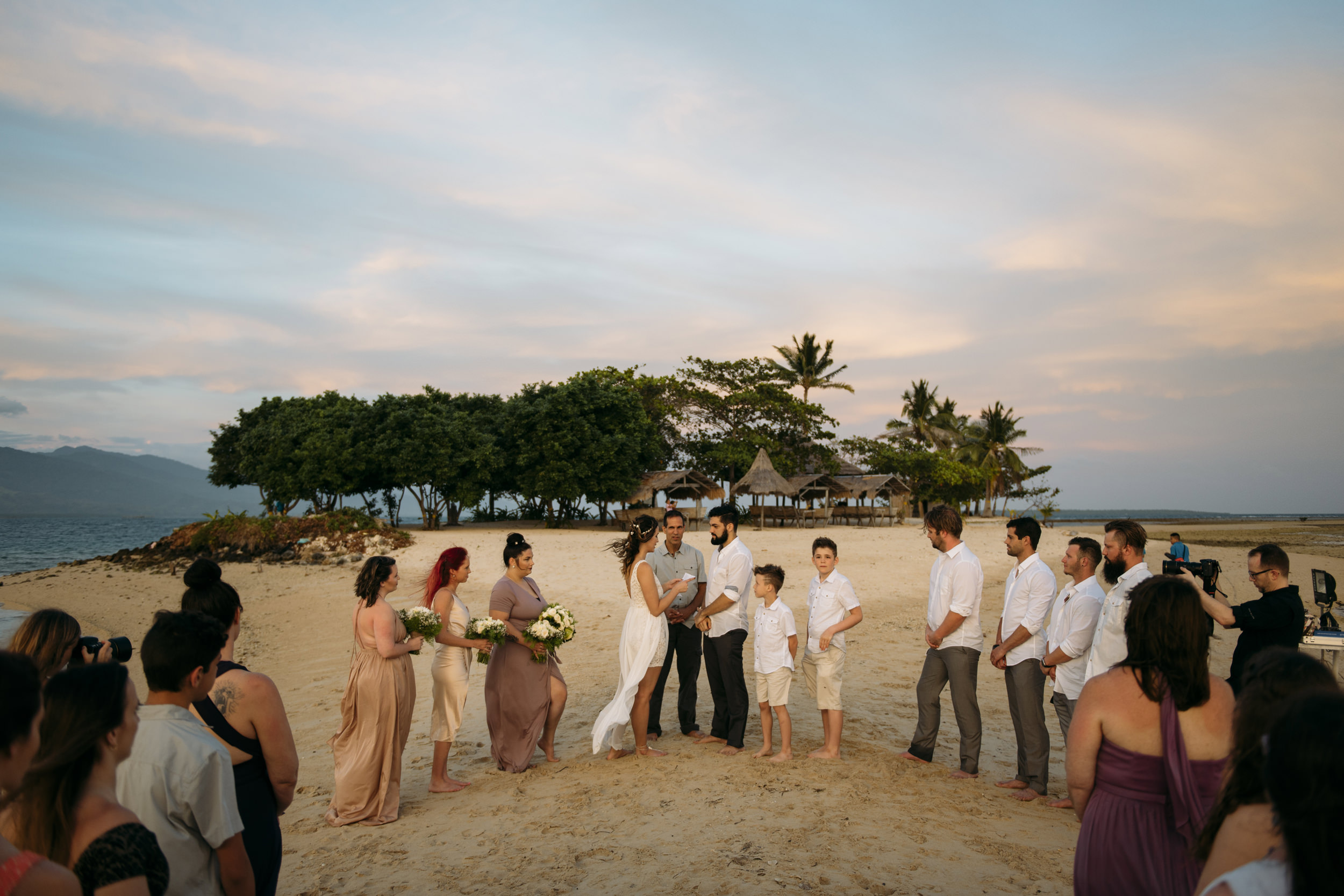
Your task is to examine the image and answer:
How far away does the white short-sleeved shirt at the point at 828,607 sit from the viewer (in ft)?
21.5

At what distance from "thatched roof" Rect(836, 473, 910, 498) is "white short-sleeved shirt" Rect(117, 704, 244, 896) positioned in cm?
4230

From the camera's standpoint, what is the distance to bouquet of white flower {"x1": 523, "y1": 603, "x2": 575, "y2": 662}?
644 cm

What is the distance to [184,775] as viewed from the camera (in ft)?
8.20

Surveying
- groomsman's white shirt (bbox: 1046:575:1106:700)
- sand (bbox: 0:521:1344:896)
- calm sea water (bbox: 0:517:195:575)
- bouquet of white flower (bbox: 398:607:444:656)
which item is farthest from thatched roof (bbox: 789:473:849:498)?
calm sea water (bbox: 0:517:195:575)

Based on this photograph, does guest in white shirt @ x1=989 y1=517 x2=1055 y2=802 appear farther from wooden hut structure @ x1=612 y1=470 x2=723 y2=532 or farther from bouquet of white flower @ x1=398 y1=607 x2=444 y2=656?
wooden hut structure @ x1=612 y1=470 x2=723 y2=532

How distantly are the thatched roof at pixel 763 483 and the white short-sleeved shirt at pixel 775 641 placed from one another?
31601mm

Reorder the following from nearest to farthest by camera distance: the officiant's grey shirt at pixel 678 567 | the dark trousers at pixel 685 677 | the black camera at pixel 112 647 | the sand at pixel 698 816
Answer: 1. the black camera at pixel 112 647
2. the sand at pixel 698 816
3. the officiant's grey shirt at pixel 678 567
4. the dark trousers at pixel 685 677

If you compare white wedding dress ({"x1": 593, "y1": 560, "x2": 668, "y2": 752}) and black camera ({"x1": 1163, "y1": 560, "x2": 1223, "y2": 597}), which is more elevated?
black camera ({"x1": 1163, "y1": 560, "x2": 1223, "y2": 597})

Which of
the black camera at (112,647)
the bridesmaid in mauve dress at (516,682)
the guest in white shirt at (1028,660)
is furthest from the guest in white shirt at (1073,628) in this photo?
the black camera at (112,647)

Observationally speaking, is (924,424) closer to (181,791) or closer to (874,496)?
(874,496)

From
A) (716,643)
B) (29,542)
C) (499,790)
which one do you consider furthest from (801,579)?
(29,542)

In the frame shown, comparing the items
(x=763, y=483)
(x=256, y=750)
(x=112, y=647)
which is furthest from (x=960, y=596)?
(x=763, y=483)

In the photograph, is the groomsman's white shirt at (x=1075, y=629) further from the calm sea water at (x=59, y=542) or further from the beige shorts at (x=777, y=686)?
Answer: the calm sea water at (x=59, y=542)

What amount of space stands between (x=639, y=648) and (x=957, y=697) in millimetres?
2713
